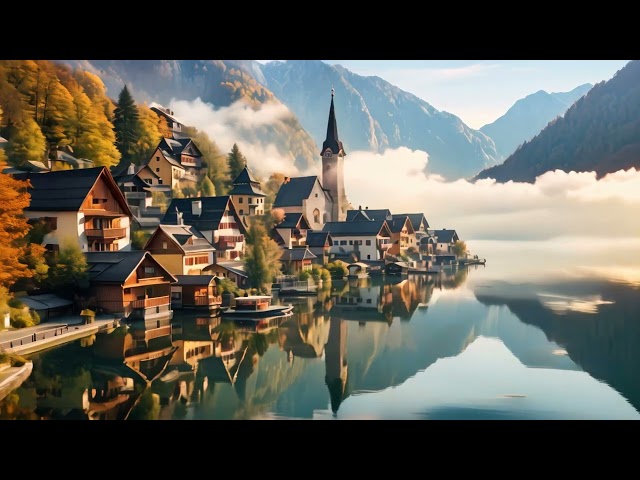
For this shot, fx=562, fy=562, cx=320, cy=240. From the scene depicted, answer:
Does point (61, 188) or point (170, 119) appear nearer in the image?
point (61, 188)

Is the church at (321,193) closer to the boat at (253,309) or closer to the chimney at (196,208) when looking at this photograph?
the chimney at (196,208)

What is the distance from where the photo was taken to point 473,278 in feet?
64.7

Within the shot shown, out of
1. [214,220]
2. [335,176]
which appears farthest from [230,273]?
[335,176]

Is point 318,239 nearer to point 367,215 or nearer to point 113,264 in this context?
point 367,215

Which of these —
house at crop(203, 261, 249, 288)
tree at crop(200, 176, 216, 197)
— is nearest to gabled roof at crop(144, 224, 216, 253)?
house at crop(203, 261, 249, 288)

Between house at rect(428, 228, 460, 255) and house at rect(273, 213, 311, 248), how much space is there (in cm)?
564

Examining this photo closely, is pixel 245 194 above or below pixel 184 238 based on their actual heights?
above

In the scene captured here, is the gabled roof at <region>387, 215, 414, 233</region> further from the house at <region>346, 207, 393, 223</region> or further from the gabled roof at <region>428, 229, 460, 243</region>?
the gabled roof at <region>428, 229, 460, 243</region>

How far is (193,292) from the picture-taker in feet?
46.1

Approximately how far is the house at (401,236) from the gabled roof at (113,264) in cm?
1308

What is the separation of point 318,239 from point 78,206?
11.9 m

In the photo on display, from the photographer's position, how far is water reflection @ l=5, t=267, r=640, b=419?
7.79 m
